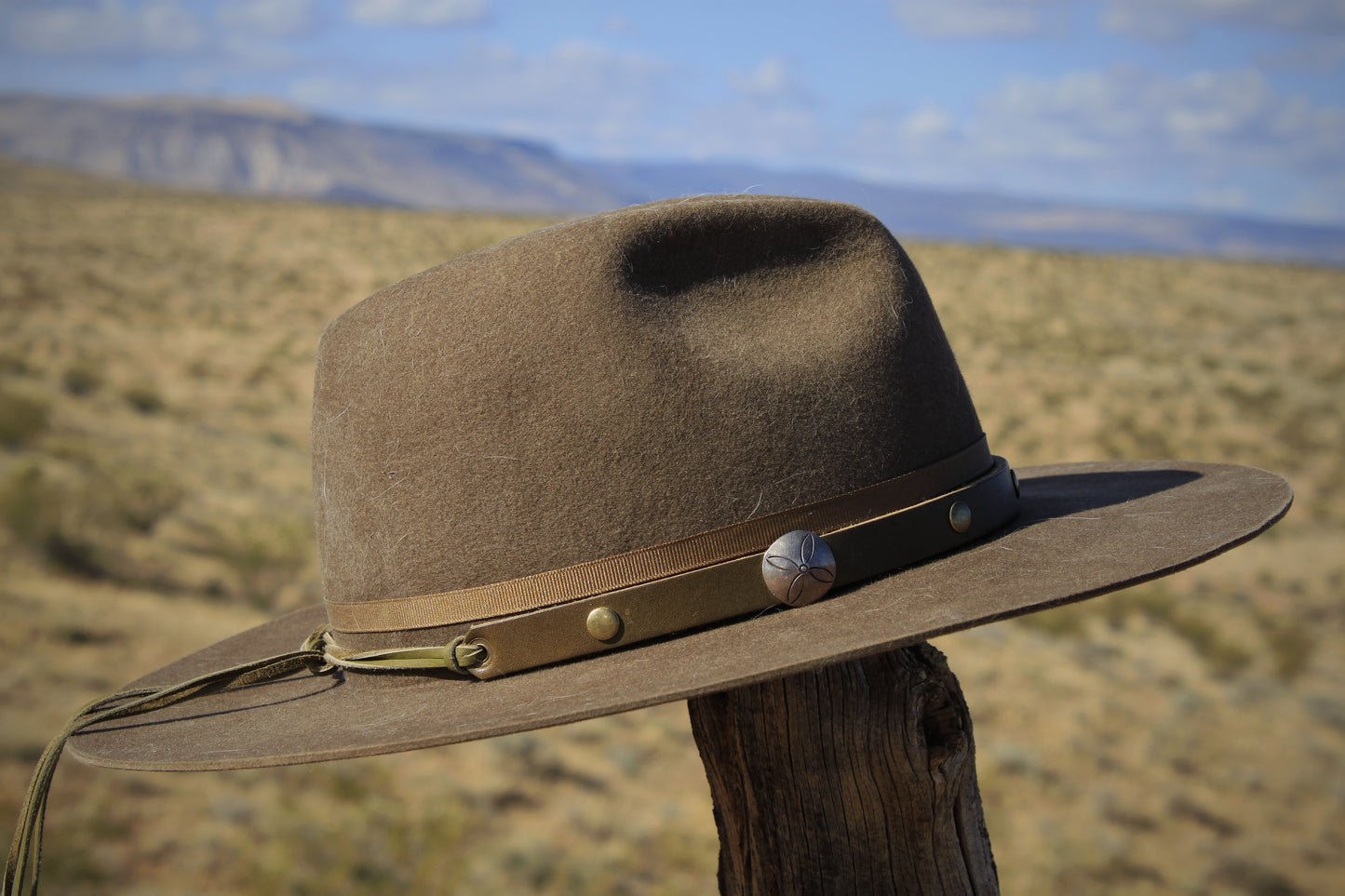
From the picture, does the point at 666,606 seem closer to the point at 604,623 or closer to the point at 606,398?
the point at 604,623

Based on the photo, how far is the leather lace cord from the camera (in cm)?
146

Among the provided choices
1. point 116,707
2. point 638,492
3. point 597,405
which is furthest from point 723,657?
point 116,707

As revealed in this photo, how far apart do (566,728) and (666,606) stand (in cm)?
571

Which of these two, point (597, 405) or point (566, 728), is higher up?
point (597, 405)

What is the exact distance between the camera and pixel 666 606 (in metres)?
1.40

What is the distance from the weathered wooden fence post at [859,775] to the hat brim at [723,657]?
25 centimetres

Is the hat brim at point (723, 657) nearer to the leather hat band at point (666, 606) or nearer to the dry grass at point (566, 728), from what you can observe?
the leather hat band at point (666, 606)

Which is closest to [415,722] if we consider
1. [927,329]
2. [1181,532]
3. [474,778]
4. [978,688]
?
[927,329]

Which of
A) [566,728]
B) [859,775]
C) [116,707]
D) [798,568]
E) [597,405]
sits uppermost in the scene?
[597,405]

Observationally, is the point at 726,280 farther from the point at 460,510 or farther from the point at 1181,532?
the point at 1181,532

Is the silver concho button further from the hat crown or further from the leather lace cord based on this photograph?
the leather lace cord

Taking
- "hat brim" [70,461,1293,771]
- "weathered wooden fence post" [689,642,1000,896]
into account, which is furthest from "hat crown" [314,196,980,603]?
"weathered wooden fence post" [689,642,1000,896]

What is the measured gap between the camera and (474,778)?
571 centimetres

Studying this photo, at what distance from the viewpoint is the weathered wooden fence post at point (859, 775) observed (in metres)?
1.63
